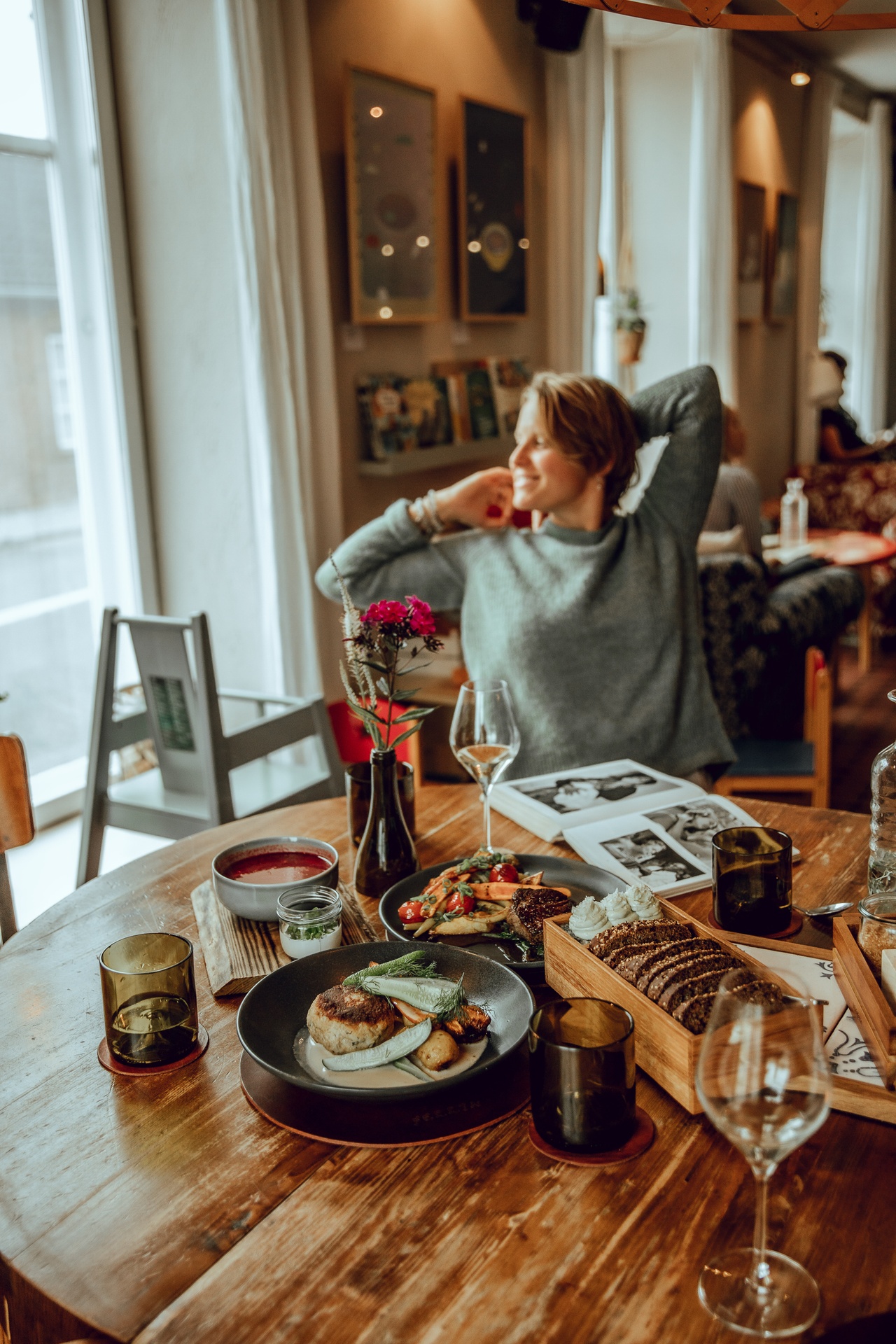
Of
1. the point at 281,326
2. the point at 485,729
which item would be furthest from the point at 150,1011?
the point at 281,326

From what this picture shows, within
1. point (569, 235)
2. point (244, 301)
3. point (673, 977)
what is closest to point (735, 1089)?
point (673, 977)

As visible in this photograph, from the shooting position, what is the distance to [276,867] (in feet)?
4.18

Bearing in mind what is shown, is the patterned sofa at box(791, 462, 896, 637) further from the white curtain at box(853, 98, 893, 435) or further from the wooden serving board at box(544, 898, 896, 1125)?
the wooden serving board at box(544, 898, 896, 1125)

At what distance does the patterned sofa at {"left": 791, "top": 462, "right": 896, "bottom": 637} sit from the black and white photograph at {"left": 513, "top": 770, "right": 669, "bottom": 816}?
469 cm

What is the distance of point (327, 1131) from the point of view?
865 mm

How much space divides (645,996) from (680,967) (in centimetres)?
4

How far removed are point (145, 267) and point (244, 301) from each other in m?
0.45

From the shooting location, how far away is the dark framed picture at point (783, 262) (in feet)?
23.2

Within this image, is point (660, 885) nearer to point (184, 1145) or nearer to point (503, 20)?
point (184, 1145)

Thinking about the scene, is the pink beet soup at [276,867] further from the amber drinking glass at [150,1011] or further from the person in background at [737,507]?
the person in background at [737,507]

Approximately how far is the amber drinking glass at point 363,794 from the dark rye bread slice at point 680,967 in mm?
482

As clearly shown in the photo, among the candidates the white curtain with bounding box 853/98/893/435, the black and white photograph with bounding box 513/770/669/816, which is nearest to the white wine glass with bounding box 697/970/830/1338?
the black and white photograph with bounding box 513/770/669/816

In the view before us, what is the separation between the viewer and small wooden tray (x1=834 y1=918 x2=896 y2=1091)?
0.86 meters

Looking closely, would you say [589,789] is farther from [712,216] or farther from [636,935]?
[712,216]
